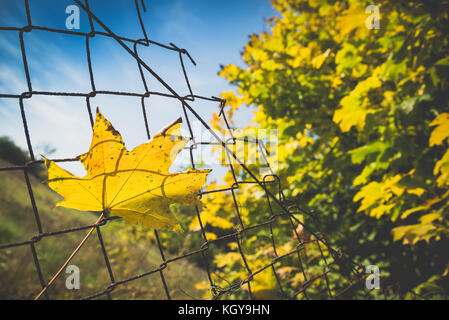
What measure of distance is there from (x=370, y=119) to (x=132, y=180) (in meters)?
1.78

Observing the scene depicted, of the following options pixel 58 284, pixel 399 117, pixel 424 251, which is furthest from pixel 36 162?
pixel 58 284

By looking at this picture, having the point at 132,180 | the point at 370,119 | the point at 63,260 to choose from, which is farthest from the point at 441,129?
the point at 63,260

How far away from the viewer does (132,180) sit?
1.96 ft

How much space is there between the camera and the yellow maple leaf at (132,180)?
521 millimetres

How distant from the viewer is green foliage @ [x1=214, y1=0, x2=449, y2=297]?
5.16 ft

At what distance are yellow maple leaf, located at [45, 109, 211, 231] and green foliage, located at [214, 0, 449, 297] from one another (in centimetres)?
147

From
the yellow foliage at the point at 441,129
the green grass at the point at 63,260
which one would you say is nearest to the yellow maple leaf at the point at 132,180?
the yellow foliage at the point at 441,129

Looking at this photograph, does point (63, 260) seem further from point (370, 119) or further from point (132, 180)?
point (370, 119)

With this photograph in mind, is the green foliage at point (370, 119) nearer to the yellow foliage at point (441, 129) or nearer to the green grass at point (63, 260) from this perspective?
the yellow foliage at point (441, 129)

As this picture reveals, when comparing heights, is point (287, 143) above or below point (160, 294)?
above

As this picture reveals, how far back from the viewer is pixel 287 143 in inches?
89.7

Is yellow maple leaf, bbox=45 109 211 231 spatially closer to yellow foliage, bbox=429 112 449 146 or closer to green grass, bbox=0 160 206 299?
yellow foliage, bbox=429 112 449 146
